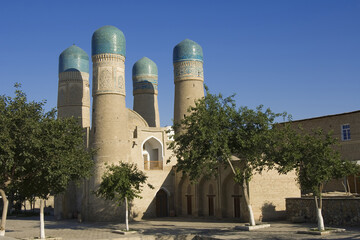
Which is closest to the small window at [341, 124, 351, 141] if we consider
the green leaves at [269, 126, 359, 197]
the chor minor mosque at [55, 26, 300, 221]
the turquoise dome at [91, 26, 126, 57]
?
the chor minor mosque at [55, 26, 300, 221]

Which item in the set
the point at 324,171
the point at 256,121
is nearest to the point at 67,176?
the point at 256,121

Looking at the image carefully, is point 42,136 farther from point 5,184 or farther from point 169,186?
point 169,186

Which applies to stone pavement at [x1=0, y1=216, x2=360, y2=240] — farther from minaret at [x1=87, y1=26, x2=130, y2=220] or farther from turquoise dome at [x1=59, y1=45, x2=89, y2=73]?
turquoise dome at [x1=59, y1=45, x2=89, y2=73]

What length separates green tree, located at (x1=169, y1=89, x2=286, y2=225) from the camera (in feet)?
62.4

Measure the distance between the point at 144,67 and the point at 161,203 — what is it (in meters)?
14.6

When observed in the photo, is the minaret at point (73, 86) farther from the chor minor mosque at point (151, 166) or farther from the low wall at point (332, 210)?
the low wall at point (332, 210)

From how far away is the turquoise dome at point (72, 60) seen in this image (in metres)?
36.5

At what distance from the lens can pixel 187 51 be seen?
33.3 m

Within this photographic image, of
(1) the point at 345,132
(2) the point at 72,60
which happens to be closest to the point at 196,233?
(1) the point at 345,132

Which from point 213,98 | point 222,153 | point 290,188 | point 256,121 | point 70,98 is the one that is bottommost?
point 290,188

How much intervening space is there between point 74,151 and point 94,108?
34.4 feet

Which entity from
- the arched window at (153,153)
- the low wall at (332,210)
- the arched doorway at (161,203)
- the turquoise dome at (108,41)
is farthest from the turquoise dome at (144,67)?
the low wall at (332,210)

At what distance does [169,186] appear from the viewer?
99.5 ft

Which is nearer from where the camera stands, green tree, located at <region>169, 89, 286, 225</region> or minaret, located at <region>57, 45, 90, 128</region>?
green tree, located at <region>169, 89, 286, 225</region>
